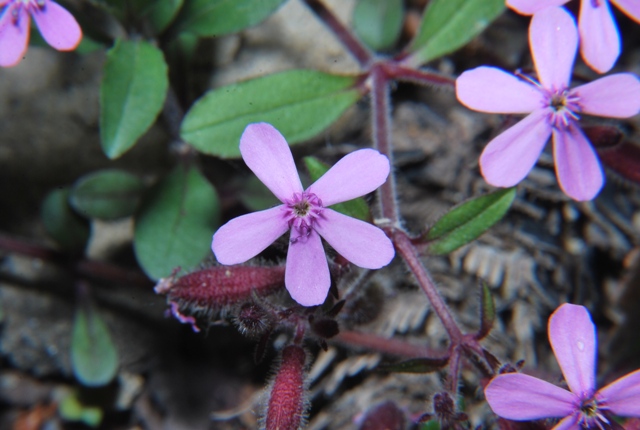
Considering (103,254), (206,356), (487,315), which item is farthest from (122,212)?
(487,315)

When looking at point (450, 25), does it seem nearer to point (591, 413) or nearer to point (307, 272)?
point (307, 272)

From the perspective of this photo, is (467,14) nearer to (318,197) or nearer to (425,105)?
(425,105)

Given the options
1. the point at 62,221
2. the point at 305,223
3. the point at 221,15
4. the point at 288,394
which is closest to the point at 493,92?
the point at 305,223

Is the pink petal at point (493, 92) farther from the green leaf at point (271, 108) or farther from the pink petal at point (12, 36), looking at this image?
the pink petal at point (12, 36)

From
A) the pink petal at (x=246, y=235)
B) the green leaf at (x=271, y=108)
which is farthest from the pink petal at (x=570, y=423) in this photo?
the green leaf at (x=271, y=108)

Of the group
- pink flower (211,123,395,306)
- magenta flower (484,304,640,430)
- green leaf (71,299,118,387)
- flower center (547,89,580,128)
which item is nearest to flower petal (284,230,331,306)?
pink flower (211,123,395,306)

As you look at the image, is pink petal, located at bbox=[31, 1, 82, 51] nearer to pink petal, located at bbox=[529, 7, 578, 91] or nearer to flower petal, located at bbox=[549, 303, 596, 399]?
pink petal, located at bbox=[529, 7, 578, 91]
